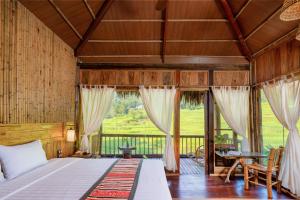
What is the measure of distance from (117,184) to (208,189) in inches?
101

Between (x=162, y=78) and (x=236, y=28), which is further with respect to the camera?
(x=162, y=78)

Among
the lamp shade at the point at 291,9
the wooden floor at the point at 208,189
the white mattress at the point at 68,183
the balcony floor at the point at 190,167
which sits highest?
the lamp shade at the point at 291,9

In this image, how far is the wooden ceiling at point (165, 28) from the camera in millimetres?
4263

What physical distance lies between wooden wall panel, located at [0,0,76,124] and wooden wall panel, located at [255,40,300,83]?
415 cm

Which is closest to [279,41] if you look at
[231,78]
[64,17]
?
[231,78]

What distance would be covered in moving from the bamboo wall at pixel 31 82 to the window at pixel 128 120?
8.56ft

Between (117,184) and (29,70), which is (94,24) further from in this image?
(117,184)

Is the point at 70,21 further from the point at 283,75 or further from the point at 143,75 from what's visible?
the point at 283,75

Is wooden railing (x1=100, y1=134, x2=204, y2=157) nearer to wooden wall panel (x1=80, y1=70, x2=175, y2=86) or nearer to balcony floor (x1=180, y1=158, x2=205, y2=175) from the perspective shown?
balcony floor (x1=180, y1=158, x2=205, y2=175)

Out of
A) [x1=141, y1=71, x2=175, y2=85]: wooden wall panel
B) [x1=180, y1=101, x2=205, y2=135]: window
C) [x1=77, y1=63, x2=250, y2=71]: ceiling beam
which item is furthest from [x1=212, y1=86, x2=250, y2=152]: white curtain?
[x1=180, y1=101, x2=205, y2=135]: window

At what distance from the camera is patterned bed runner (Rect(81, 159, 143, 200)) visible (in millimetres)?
2088

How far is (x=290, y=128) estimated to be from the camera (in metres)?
4.18

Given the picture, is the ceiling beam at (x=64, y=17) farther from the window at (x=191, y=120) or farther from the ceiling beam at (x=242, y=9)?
the window at (x=191, y=120)

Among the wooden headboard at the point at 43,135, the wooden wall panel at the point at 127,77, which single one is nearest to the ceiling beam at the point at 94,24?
the wooden wall panel at the point at 127,77
